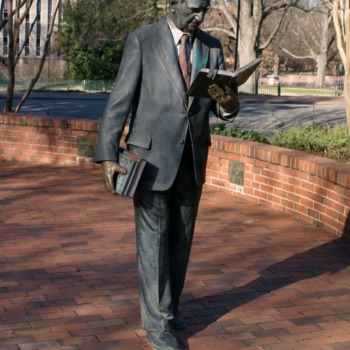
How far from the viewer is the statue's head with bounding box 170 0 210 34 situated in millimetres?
4262

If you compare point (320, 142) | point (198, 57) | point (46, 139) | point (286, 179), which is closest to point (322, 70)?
point (46, 139)

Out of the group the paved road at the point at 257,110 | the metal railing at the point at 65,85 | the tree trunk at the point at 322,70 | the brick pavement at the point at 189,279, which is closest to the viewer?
the brick pavement at the point at 189,279

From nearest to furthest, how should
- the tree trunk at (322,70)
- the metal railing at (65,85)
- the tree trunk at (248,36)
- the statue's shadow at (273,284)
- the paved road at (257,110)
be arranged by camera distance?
the statue's shadow at (273,284) → the paved road at (257,110) → the metal railing at (65,85) → the tree trunk at (248,36) → the tree trunk at (322,70)

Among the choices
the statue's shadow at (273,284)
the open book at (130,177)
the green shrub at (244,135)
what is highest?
the open book at (130,177)

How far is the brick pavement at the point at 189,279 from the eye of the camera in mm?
4835

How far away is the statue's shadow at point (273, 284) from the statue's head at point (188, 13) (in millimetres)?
1744

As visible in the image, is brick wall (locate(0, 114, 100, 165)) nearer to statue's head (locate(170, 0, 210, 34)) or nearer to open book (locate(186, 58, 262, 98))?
statue's head (locate(170, 0, 210, 34))

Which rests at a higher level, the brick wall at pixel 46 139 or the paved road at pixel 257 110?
the brick wall at pixel 46 139

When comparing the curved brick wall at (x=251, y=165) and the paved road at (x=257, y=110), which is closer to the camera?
the curved brick wall at (x=251, y=165)

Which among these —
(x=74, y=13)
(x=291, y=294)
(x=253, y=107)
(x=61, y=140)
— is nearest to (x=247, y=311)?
(x=291, y=294)

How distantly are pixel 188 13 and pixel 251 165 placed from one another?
448 centimetres

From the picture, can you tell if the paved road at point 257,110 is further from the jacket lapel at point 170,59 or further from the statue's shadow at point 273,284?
the jacket lapel at point 170,59

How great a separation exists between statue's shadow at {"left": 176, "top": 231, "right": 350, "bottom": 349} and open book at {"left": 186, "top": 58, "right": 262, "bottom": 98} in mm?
1476

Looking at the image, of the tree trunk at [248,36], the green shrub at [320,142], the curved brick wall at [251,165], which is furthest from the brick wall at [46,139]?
the tree trunk at [248,36]
